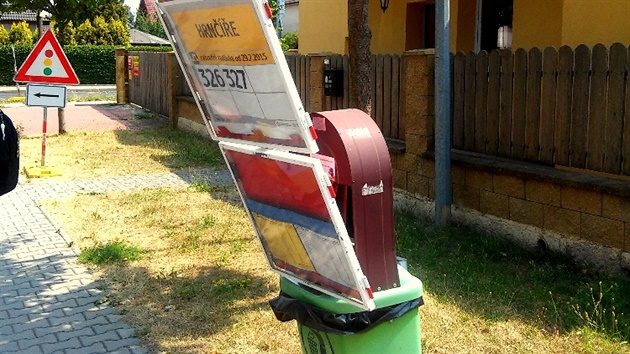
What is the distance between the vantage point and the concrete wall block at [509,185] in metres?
6.45

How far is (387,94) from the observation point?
27.6 ft

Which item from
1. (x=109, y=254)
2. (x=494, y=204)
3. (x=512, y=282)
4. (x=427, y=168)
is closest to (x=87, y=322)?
(x=109, y=254)

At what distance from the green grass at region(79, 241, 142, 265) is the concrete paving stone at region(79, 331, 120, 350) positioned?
1701 mm

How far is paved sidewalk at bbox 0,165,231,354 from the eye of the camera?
4.86 m

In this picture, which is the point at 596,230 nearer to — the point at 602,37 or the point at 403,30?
the point at 602,37

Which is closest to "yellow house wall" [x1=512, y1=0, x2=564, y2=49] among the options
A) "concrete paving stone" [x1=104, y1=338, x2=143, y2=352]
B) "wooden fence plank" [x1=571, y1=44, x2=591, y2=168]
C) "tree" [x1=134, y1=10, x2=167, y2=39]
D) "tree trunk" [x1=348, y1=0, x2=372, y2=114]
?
"wooden fence plank" [x1=571, y1=44, x2=591, y2=168]

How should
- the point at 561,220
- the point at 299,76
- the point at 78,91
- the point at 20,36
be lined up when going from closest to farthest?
1. the point at 561,220
2. the point at 299,76
3. the point at 78,91
4. the point at 20,36

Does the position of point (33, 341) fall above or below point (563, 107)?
below

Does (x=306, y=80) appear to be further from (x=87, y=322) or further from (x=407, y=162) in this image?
(x=87, y=322)

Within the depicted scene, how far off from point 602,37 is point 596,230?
337 cm

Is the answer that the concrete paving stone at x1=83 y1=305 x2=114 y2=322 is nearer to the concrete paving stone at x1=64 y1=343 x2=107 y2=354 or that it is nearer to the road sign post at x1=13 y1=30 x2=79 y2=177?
the concrete paving stone at x1=64 y1=343 x2=107 y2=354

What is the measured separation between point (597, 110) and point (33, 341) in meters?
4.60

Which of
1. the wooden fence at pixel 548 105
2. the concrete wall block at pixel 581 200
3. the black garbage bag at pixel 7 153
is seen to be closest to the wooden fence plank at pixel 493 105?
the wooden fence at pixel 548 105

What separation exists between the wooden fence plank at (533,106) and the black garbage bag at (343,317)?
12.1 ft
